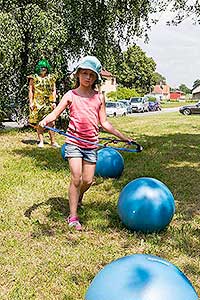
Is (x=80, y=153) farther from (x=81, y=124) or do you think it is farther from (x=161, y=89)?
(x=161, y=89)

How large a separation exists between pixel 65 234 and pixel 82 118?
1318 millimetres

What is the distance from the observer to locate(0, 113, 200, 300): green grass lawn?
368 cm

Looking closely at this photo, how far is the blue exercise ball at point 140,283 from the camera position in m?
2.49

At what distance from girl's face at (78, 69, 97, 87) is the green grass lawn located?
165 cm

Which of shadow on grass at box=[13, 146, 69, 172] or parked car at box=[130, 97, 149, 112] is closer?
shadow on grass at box=[13, 146, 69, 172]

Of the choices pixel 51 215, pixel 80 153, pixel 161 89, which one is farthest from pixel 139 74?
pixel 80 153

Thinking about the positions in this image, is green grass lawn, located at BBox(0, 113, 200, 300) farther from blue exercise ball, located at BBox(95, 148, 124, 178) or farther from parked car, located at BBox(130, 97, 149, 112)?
parked car, located at BBox(130, 97, 149, 112)

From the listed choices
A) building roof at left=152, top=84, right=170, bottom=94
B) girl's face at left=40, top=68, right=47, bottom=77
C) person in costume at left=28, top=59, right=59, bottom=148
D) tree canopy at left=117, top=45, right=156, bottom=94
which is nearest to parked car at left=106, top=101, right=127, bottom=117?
person in costume at left=28, top=59, right=59, bottom=148

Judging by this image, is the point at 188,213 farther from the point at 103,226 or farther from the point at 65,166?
the point at 65,166

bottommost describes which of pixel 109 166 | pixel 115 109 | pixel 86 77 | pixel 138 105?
pixel 138 105

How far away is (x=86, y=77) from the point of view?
4645 millimetres

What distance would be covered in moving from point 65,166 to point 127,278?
221 inches

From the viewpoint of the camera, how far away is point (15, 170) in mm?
7750

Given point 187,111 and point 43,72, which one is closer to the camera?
point 43,72
